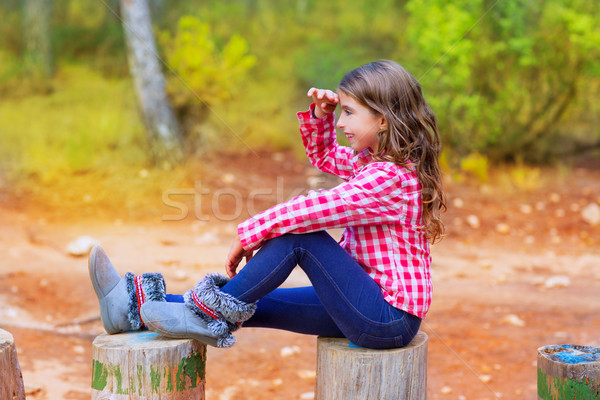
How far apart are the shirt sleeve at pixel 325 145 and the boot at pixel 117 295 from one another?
0.71 metres

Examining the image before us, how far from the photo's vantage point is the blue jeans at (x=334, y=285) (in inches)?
71.7

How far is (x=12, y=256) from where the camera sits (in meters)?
4.11

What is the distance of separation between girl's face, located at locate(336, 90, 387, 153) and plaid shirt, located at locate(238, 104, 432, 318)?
12 centimetres

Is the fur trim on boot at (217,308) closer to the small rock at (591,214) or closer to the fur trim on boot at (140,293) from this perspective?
the fur trim on boot at (140,293)

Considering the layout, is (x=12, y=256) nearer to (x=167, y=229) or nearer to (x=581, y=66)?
(x=167, y=229)

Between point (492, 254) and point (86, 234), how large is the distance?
2.92 metres

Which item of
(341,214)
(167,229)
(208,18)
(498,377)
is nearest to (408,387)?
(341,214)

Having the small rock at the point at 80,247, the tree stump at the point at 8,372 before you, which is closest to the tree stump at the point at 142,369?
the tree stump at the point at 8,372

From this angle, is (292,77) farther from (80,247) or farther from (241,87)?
(80,247)

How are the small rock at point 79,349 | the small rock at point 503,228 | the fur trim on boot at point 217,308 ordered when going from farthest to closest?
1. the small rock at point 503,228
2. the small rock at point 79,349
3. the fur trim on boot at point 217,308

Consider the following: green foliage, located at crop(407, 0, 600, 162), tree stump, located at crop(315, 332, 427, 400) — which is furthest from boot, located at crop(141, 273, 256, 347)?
green foliage, located at crop(407, 0, 600, 162)

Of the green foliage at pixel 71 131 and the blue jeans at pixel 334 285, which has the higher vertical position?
the green foliage at pixel 71 131

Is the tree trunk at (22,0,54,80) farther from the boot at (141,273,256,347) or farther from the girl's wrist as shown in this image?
the boot at (141,273,256,347)

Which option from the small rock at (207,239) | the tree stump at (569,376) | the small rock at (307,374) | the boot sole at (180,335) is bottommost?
the small rock at (307,374)
